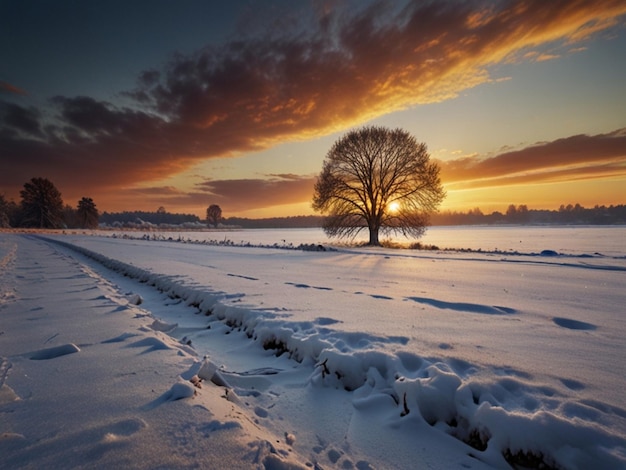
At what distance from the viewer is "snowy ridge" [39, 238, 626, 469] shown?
1.87m

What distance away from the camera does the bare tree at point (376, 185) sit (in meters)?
23.1

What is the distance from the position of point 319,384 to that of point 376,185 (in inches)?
917

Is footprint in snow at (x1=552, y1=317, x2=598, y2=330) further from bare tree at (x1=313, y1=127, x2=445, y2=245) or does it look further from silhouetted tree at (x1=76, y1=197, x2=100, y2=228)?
silhouetted tree at (x1=76, y1=197, x2=100, y2=228)

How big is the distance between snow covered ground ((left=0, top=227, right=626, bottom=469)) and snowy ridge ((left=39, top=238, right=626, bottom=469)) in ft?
0.04

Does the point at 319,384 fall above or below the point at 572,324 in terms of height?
below

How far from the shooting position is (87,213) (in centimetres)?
8550

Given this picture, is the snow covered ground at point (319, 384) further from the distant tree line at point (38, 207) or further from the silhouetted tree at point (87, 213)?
the silhouetted tree at point (87, 213)

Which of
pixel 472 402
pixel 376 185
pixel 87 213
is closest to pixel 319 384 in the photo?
pixel 472 402

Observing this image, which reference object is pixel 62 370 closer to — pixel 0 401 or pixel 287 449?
Answer: pixel 0 401

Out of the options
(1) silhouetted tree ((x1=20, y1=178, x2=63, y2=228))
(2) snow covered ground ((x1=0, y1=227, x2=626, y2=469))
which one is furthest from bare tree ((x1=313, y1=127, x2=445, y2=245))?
(1) silhouetted tree ((x1=20, y1=178, x2=63, y2=228))

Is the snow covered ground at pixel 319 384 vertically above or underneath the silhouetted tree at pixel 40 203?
underneath

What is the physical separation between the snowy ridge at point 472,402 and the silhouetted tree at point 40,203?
99585mm

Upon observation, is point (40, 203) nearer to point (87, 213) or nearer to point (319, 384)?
point (87, 213)

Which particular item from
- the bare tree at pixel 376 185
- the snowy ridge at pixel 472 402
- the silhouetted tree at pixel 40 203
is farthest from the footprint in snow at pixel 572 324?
the silhouetted tree at pixel 40 203
